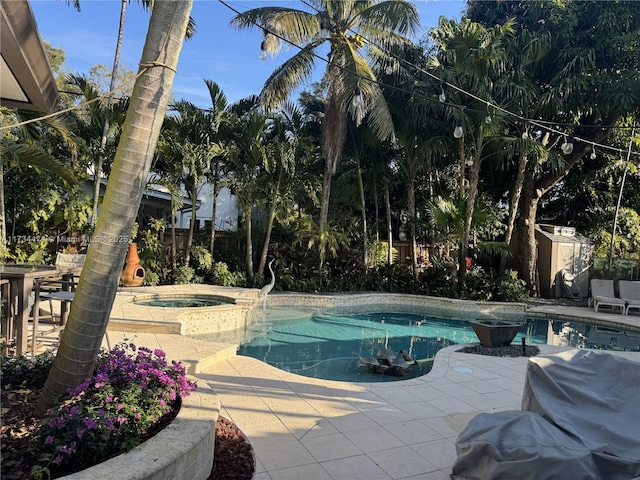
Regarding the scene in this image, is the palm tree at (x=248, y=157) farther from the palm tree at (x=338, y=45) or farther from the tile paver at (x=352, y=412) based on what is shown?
the tile paver at (x=352, y=412)

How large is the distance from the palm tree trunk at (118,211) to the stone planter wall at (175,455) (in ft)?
2.44

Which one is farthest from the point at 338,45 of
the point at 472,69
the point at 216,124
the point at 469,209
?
the point at 469,209

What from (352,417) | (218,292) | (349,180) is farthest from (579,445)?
(349,180)

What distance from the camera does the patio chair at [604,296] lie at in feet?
40.1

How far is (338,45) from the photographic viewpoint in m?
12.5

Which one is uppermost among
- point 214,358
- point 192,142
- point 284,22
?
point 284,22

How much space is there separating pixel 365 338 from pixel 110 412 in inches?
276

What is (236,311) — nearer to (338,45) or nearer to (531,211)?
(338,45)

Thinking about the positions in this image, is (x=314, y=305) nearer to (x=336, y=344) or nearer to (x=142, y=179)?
(x=336, y=344)

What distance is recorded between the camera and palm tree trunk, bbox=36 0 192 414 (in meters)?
2.78

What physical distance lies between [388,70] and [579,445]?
1293 centimetres

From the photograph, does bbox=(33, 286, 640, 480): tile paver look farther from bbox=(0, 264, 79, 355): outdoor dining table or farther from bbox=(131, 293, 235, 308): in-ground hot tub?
bbox=(131, 293, 235, 308): in-ground hot tub

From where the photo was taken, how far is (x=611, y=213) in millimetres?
15688

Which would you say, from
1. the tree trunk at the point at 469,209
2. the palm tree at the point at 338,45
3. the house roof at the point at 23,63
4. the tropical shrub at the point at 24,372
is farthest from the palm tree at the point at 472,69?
the tropical shrub at the point at 24,372
